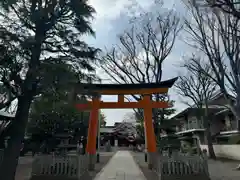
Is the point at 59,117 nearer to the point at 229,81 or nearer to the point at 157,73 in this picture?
the point at 157,73

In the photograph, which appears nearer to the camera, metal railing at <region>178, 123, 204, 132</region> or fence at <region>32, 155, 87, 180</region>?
fence at <region>32, 155, 87, 180</region>

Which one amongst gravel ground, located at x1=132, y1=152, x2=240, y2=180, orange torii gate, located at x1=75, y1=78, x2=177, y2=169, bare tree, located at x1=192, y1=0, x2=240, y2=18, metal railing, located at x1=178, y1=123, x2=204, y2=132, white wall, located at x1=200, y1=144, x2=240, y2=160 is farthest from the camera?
metal railing, located at x1=178, y1=123, x2=204, y2=132

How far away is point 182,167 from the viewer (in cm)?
784

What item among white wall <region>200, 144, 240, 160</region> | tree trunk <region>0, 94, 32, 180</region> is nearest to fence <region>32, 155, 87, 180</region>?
tree trunk <region>0, 94, 32, 180</region>

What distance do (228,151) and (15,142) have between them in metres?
16.8

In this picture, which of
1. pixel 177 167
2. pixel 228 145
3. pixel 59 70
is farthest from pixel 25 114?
pixel 228 145

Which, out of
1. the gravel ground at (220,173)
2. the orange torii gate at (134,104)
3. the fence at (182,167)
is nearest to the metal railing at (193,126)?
the gravel ground at (220,173)

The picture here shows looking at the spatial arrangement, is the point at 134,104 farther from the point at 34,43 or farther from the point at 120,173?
the point at 34,43

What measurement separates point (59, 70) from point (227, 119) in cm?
2217

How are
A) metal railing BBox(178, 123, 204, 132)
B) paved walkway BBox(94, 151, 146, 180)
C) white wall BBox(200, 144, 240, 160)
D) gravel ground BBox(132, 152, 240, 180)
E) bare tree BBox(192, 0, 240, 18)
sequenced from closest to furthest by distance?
bare tree BBox(192, 0, 240, 18)
gravel ground BBox(132, 152, 240, 180)
paved walkway BBox(94, 151, 146, 180)
white wall BBox(200, 144, 240, 160)
metal railing BBox(178, 123, 204, 132)

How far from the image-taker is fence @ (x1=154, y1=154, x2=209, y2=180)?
775cm

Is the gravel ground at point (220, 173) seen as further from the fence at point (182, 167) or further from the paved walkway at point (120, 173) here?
the fence at point (182, 167)

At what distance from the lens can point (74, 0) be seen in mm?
6262

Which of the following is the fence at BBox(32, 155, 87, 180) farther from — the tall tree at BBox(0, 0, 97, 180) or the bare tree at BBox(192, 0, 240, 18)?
the bare tree at BBox(192, 0, 240, 18)
